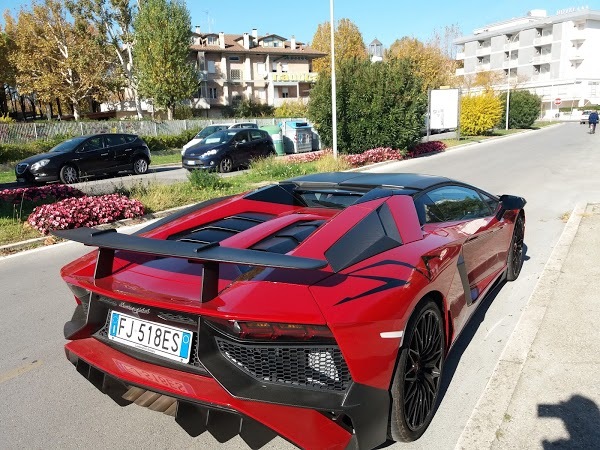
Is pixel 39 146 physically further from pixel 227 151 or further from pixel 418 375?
pixel 418 375

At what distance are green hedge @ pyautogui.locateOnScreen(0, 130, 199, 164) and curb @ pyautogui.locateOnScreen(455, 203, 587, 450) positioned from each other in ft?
75.3

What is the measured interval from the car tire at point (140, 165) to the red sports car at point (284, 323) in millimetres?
16323

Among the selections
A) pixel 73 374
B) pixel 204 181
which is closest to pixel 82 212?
pixel 204 181

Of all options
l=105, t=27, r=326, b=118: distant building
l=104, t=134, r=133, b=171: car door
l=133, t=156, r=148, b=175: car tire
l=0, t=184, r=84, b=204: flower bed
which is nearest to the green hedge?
l=104, t=134, r=133, b=171: car door

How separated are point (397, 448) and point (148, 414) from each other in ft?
4.94

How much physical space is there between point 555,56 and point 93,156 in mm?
86126

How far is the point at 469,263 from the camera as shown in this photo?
3441 millimetres

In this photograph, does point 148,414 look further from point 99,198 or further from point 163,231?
point 99,198

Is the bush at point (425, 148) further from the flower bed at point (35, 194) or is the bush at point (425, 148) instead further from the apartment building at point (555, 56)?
the apartment building at point (555, 56)

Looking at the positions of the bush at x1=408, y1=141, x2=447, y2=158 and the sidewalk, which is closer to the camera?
the sidewalk

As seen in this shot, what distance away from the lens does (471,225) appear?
370 cm

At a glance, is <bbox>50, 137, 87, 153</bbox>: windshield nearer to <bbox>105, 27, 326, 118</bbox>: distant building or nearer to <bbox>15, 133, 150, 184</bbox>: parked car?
<bbox>15, 133, 150, 184</bbox>: parked car

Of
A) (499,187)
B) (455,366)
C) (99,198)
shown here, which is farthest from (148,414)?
(499,187)

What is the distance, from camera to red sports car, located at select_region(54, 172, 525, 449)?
2049 mm
